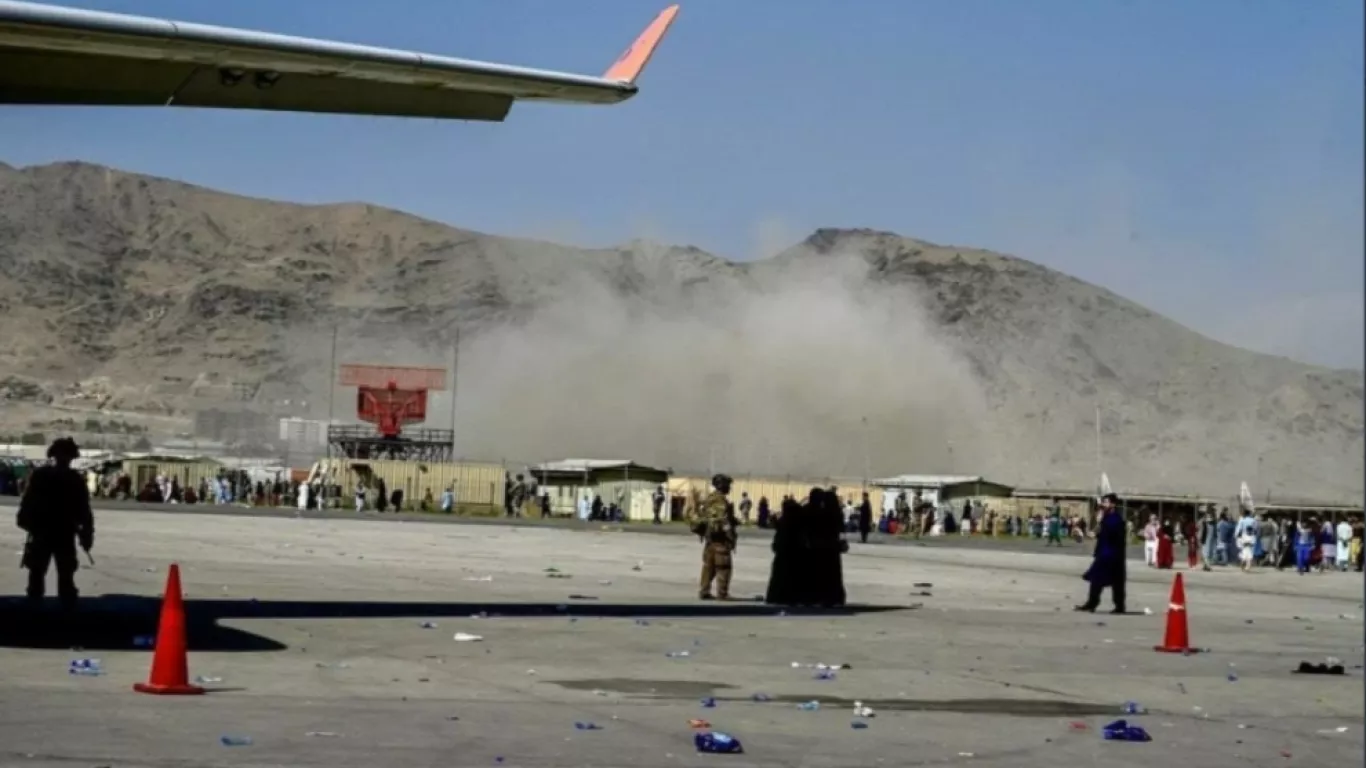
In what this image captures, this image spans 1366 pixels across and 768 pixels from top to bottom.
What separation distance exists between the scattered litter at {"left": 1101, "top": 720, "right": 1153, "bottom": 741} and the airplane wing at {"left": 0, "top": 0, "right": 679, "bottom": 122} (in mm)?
10219

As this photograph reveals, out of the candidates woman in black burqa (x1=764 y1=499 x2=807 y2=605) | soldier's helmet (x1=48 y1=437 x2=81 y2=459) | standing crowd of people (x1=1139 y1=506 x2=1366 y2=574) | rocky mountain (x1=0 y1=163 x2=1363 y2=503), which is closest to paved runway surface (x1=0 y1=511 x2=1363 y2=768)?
woman in black burqa (x1=764 y1=499 x2=807 y2=605)

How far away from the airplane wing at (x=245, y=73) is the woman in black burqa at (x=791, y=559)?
249 inches

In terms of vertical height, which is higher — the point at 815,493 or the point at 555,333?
the point at 555,333

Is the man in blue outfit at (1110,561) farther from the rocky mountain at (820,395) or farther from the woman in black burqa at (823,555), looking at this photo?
the rocky mountain at (820,395)

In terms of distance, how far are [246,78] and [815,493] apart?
29.2 ft

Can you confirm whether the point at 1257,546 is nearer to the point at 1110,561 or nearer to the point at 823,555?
the point at 1110,561

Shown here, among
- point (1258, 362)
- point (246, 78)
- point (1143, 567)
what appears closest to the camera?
point (246, 78)

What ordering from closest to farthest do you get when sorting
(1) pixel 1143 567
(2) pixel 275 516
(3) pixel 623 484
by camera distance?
(1) pixel 1143 567 < (2) pixel 275 516 < (3) pixel 623 484

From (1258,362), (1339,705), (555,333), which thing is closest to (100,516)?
(1339,705)

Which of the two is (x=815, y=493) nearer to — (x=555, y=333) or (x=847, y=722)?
(x=847, y=722)

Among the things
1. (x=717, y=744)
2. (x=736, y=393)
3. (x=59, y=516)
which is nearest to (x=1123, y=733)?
(x=717, y=744)

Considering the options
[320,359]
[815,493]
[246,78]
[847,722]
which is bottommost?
[847,722]

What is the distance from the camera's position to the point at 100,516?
55.0 meters

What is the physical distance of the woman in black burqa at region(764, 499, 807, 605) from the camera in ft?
85.0
